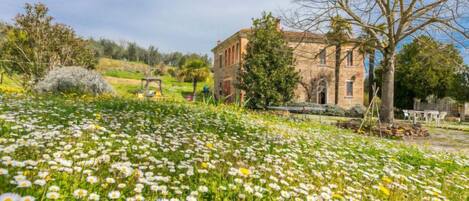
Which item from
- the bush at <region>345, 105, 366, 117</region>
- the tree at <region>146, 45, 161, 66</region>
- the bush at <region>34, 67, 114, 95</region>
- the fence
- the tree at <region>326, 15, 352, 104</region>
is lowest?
the bush at <region>345, 105, 366, 117</region>

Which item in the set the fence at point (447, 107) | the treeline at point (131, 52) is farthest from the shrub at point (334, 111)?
the treeline at point (131, 52)

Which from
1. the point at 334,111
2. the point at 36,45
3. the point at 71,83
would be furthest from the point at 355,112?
the point at 36,45

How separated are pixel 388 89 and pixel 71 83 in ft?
41.9

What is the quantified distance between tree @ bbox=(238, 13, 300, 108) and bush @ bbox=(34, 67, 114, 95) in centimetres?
783

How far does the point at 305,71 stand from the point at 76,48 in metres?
18.0

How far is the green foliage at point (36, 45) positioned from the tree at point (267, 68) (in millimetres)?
10703

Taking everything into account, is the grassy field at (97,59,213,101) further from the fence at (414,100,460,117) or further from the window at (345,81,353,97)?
the fence at (414,100,460,117)

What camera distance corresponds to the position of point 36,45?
1872cm

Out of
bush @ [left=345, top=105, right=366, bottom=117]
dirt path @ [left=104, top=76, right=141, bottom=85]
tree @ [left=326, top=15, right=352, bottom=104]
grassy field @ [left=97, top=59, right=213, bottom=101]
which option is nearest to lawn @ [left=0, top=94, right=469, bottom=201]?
tree @ [left=326, top=15, right=352, bottom=104]

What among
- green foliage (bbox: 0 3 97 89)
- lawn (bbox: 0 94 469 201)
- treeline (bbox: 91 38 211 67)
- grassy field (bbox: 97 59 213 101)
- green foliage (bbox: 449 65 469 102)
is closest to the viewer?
lawn (bbox: 0 94 469 201)

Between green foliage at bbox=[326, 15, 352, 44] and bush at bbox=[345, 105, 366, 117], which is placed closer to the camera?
green foliage at bbox=[326, 15, 352, 44]

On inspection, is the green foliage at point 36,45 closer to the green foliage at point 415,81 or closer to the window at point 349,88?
the window at point 349,88

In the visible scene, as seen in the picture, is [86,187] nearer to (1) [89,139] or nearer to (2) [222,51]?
(1) [89,139]

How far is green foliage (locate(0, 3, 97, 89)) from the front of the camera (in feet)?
61.0
